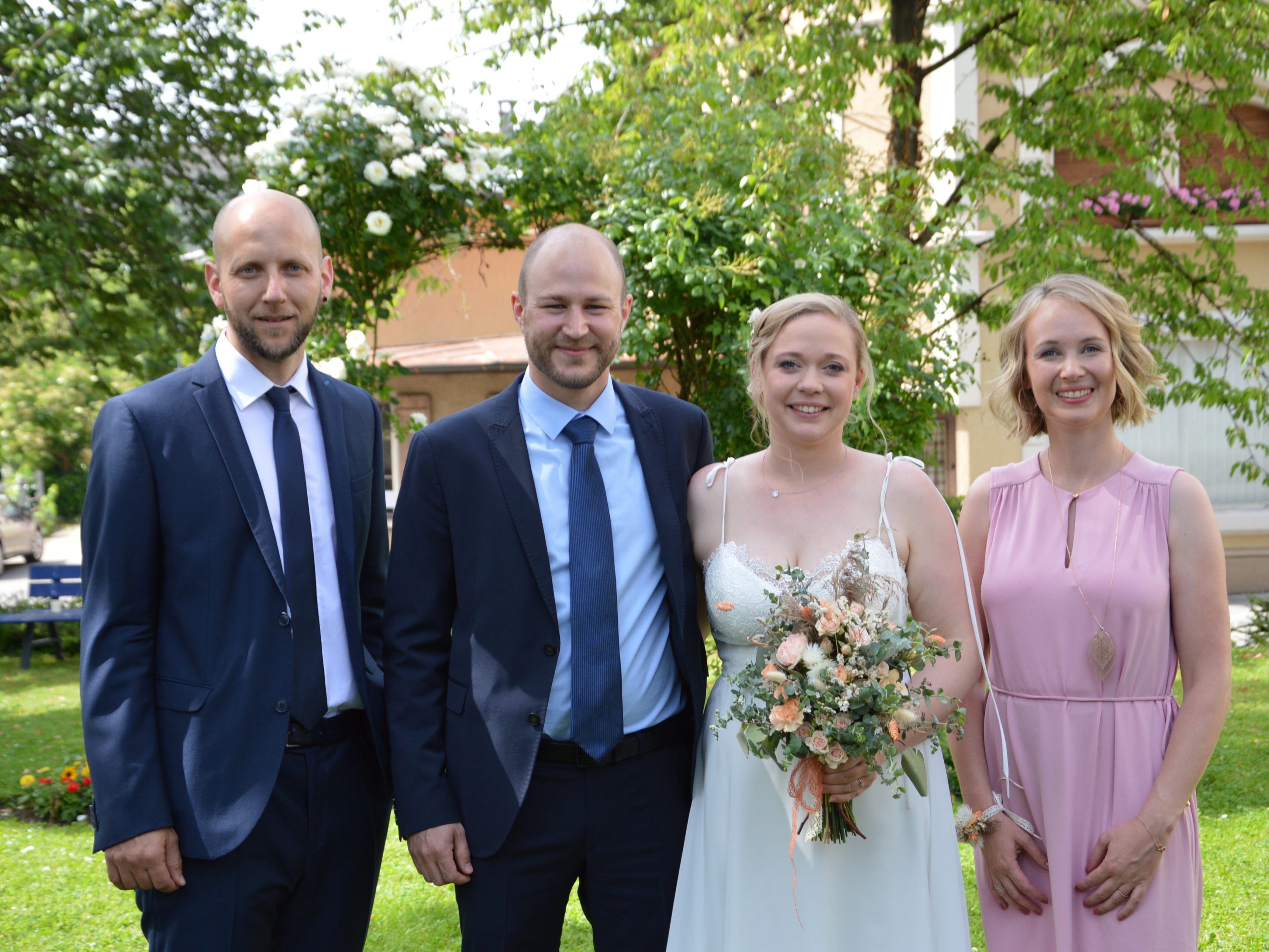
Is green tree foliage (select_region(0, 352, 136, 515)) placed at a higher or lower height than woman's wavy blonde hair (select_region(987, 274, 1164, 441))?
higher

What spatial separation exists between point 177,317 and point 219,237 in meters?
10.7

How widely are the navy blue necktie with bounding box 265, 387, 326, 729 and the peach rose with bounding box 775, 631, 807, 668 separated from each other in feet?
4.15

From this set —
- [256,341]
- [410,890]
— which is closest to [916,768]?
[256,341]

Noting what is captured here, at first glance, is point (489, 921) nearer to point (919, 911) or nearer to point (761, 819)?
point (761, 819)

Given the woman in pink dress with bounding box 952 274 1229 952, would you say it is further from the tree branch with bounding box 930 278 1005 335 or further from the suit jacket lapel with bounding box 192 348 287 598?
the tree branch with bounding box 930 278 1005 335

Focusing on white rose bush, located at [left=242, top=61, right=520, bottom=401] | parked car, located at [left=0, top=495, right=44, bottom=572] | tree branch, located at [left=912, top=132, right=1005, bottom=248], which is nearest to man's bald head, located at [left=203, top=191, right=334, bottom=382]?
white rose bush, located at [left=242, top=61, right=520, bottom=401]

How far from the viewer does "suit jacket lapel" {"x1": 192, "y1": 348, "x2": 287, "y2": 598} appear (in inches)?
108

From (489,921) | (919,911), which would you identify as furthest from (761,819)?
(489,921)

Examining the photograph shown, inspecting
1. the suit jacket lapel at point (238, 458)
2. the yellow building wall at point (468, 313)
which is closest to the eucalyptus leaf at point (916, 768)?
the suit jacket lapel at point (238, 458)

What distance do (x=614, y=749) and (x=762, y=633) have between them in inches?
21.6

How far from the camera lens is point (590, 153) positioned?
26.3ft

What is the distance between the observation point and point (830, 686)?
7.85 feet

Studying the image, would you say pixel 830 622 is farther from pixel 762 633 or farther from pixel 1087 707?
pixel 1087 707

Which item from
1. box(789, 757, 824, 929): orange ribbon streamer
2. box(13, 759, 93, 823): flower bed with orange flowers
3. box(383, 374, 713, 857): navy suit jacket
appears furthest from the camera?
box(13, 759, 93, 823): flower bed with orange flowers
